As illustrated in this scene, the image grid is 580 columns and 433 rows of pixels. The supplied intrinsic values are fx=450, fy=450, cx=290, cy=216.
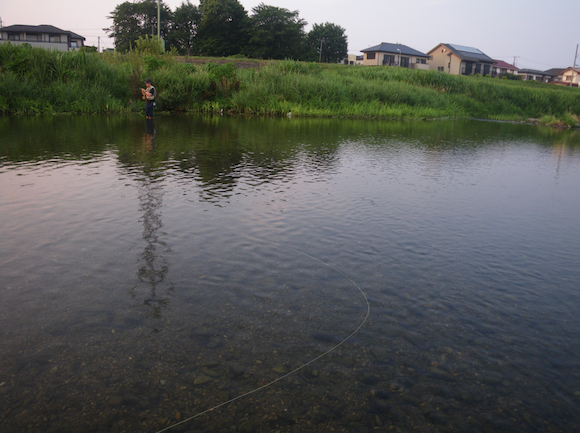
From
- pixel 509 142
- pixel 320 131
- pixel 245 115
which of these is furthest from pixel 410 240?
pixel 245 115

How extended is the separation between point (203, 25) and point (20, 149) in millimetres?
68345

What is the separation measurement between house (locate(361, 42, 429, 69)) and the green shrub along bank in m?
45.5

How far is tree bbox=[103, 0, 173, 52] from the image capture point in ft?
269

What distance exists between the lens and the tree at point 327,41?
312ft

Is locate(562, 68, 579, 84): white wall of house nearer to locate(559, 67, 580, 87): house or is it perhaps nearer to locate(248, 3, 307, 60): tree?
locate(559, 67, 580, 87): house

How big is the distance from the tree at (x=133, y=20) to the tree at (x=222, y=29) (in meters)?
10.7

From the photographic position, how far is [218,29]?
7575 cm

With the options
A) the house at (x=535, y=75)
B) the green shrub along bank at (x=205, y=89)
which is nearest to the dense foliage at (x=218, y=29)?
the green shrub along bank at (x=205, y=89)

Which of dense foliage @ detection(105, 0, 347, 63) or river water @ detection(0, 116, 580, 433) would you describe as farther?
dense foliage @ detection(105, 0, 347, 63)

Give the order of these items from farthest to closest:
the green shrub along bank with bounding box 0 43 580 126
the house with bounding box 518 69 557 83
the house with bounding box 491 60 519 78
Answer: the house with bounding box 518 69 557 83
the house with bounding box 491 60 519 78
the green shrub along bank with bounding box 0 43 580 126

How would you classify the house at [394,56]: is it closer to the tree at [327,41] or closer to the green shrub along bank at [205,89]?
the tree at [327,41]

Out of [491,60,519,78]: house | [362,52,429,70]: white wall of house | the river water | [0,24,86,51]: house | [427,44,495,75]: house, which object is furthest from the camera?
→ [491,60,519,78]: house

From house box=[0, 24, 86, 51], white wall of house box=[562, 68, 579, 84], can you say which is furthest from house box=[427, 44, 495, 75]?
house box=[0, 24, 86, 51]

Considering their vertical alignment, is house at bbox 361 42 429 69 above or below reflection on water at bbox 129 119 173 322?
above
